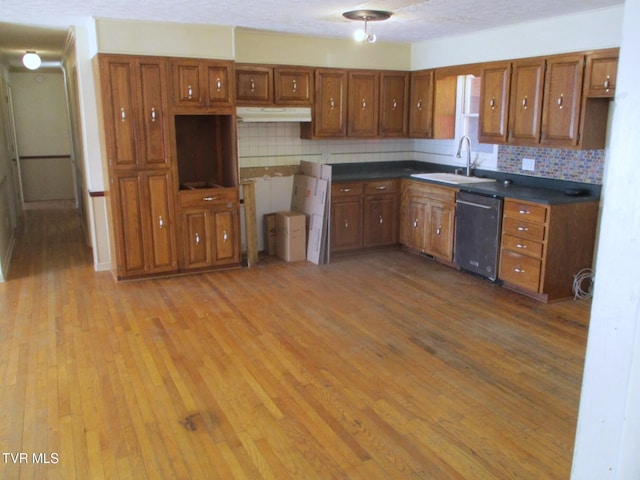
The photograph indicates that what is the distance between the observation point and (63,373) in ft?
11.0

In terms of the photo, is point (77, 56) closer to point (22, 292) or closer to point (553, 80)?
point (22, 292)

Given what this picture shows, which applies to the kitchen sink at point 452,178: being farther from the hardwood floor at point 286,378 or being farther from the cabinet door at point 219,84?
the cabinet door at point 219,84

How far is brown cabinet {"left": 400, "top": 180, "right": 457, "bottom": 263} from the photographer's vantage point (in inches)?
218

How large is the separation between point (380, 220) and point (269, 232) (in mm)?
1298

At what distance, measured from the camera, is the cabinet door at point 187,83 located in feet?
16.4

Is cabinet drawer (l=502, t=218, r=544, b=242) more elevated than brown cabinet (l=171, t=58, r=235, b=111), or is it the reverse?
brown cabinet (l=171, t=58, r=235, b=111)

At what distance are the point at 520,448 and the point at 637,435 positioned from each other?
6.87 ft

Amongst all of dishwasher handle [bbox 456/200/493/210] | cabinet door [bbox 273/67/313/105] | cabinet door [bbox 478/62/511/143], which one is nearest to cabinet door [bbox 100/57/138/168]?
cabinet door [bbox 273/67/313/105]

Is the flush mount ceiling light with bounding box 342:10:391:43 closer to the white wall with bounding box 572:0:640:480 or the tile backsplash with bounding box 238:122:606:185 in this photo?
the tile backsplash with bounding box 238:122:606:185

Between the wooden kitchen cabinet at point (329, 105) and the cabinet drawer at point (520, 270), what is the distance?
2.35 m

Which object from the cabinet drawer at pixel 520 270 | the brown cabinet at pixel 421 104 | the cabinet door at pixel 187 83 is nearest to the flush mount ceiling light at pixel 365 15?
the cabinet door at pixel 187 83

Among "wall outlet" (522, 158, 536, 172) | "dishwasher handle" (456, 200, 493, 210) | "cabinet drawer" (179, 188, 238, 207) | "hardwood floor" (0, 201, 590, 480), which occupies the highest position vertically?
"wall outlet" (522, 158, 536, 172)

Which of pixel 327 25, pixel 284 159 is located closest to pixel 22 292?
pixel 284 159

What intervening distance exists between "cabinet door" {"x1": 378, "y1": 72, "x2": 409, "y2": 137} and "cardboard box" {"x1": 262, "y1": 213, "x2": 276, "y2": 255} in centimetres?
165
